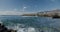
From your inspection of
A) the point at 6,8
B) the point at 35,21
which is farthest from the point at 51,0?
the point at 6,8

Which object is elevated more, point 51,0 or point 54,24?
point 51,0

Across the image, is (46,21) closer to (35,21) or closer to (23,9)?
(35,21)

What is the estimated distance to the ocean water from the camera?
270 cm

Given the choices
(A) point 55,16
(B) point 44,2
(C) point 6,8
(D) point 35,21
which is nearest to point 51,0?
(B) point 44,2

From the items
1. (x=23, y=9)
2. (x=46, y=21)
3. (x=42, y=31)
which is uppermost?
(x=23, y=9)

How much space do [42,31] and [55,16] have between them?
0.41 meters

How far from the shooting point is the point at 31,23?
2.75 meters

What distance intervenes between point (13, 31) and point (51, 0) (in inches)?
40.4

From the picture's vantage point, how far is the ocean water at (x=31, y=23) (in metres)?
2.70

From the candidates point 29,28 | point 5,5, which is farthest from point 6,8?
point 29,28

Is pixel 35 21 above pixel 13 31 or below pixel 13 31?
above

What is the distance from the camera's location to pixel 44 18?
107 inches

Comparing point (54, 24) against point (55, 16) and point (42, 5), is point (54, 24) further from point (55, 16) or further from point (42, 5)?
point (42, 5)

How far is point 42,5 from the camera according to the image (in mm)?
2777
